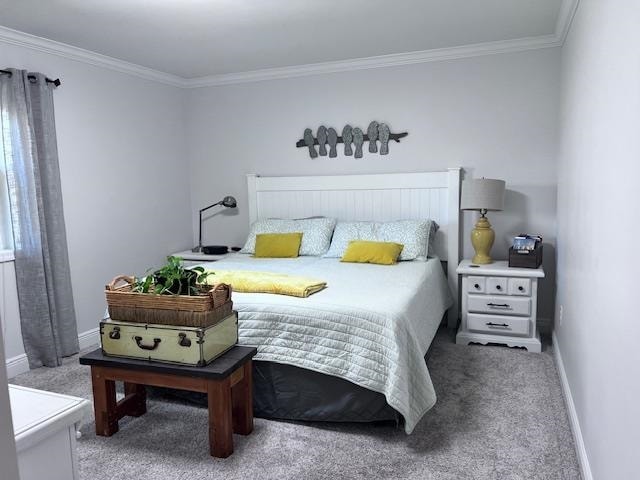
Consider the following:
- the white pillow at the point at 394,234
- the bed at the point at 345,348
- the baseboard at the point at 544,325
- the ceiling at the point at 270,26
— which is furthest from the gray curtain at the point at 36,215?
the baseboard at the point at 544,325

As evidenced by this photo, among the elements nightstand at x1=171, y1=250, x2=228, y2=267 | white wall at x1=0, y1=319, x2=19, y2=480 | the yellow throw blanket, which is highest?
white wall at x1=0, y1=319, x2=19, y2=480

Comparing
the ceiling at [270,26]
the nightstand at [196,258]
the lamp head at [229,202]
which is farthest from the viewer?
the lamp head at [229,202]

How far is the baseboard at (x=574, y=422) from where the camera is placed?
2.02m

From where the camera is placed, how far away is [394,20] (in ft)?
10.7

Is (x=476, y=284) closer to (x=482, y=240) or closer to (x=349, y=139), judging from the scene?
(x=482, y=240)

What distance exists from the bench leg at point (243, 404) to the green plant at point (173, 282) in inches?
18.9

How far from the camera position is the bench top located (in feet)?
7.22

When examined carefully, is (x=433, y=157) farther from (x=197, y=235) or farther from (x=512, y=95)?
A: (x=197, y=235)

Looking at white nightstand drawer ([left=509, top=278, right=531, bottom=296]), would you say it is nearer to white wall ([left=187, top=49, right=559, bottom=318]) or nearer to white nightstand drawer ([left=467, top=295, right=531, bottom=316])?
white nightstand drawer ([left=467, top=295, right=531, bottom=316])

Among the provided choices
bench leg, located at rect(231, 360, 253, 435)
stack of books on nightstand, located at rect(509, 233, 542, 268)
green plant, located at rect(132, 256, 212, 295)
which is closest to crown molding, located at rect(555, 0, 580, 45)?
stack of books on nightstand, located at rect(509, 233, 542, 268)

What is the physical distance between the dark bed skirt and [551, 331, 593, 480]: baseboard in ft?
2.65

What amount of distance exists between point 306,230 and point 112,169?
67.3 inches

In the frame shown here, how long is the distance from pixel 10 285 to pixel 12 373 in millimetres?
592

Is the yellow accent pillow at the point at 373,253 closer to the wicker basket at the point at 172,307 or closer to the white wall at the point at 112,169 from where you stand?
the wicker basket at the point at 172,307
